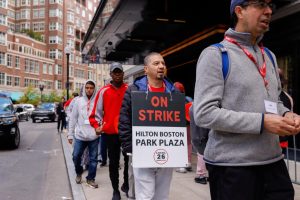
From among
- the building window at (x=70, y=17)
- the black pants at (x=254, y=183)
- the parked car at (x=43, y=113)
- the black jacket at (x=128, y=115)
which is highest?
the building window at (x=70, y=17)

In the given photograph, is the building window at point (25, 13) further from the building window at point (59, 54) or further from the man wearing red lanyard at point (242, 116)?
the man wearing red lanyard at point (242, 116)

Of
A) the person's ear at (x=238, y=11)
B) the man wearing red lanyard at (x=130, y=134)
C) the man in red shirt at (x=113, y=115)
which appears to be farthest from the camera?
the man in red shirt at (x=113, y=115)

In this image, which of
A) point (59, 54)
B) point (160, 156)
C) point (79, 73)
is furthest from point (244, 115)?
point (79, 73)

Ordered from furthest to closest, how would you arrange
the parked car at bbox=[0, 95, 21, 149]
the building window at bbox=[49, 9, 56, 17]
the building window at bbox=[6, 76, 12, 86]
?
the building window at bbox=[49, 9, 56, 17] < the building window at bbox=[6, 76, 12, 86] < the parked car at bbox=[0, 95, 21, 149]

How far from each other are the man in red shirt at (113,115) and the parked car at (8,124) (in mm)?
7789

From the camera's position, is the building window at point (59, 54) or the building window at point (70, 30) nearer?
the building window at point (59, 54)

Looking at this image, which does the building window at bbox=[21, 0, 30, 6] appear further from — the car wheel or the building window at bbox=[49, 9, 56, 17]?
the car wheel

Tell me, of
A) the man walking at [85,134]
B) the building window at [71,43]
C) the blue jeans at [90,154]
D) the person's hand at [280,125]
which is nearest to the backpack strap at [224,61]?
the person's hand at [280,125]

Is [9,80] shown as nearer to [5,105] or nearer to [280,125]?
[5,105]

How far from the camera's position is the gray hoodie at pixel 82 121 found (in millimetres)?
6531

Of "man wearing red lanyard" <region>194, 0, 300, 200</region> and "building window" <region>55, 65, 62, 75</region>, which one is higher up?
"building window" <region>55, 65, 62, 75</region>

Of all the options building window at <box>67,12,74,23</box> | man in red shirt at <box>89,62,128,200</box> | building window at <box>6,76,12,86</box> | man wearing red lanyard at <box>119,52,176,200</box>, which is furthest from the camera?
building window at <box>67,12,74,23</box>

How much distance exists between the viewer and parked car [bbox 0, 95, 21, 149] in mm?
12297

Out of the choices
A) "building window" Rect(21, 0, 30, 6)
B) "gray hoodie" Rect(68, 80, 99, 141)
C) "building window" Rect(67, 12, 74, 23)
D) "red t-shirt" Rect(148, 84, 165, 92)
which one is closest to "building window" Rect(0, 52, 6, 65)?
"building window" Rect(21, 0, 30, 6)
